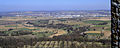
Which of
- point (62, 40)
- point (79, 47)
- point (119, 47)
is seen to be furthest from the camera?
point (62, 40)

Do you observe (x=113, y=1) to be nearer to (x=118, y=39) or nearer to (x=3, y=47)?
(x=118, y=39)

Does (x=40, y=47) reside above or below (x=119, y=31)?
below

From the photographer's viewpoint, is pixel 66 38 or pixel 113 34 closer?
pixel 113 34

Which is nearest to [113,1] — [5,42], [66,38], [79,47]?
[79,47]

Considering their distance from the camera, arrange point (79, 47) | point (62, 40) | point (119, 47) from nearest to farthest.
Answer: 1. point (119, 47)
2. point (79, 47)
3. point (62, 40)

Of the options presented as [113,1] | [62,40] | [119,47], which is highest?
[113,1]

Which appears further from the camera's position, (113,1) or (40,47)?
(40,47)

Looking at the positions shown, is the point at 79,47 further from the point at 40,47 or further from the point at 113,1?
the point at 113,1

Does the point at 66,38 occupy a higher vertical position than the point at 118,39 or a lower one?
lower

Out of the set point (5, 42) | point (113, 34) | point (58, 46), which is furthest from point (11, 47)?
point (113, 34)
